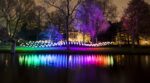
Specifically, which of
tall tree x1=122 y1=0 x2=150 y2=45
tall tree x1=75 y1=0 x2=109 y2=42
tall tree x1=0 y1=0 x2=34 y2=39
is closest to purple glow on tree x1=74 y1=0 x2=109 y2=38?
tall tree x1=75 y1=0 x2=109 y2=42

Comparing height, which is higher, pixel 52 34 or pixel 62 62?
pixel 52 34

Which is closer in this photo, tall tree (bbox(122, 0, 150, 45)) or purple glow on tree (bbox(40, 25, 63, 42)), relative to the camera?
tall tree (bbox(122, 0, 150, 45))

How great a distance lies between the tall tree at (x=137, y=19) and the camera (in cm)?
8144

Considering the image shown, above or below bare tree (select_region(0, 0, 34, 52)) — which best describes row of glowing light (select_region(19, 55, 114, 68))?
below

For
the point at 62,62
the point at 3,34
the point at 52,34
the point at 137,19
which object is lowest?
the point at 62,62

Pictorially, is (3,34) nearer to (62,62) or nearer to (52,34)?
(62,62)

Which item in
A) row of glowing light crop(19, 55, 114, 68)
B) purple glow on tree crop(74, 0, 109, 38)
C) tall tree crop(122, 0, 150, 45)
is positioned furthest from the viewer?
purple glow on tree crop(74, 0, 109, 38)

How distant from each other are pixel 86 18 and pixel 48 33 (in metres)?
17.4

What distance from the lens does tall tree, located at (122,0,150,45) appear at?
267 ft

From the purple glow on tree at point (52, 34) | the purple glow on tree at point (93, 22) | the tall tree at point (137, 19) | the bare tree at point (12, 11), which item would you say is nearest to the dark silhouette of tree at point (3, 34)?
the bare tree at point (12, 11)

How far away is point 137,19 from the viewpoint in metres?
81.3

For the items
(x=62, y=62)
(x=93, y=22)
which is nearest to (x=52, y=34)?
(x=93, y=22)

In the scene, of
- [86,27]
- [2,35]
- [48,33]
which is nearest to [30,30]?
[48,33]

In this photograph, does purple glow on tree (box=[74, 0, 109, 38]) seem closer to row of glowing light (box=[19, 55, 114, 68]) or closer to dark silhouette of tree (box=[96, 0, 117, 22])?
dark silhouette of tree (box=[96, 0, 117, 22])
